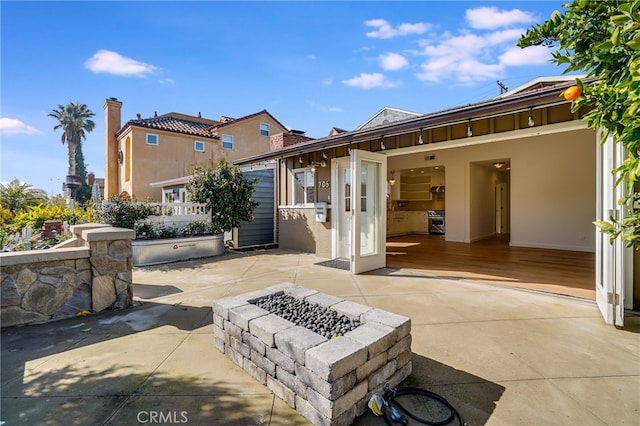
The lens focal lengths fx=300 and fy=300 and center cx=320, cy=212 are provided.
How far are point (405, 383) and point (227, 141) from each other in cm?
1846

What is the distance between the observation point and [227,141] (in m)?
18.7

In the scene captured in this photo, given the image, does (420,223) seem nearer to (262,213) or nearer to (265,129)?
(262,213)

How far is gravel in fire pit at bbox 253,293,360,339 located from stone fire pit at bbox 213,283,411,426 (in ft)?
0.30

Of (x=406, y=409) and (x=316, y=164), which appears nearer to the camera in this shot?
(x=406, y=409)

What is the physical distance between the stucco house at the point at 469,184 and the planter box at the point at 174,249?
217cm

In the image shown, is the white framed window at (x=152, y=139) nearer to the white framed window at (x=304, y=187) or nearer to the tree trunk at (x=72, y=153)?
the white framed window at (x=304, y=187)

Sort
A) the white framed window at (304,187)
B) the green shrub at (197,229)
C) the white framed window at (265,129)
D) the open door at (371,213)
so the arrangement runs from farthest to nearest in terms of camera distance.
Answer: the white framed window at (265,129)
the white framed window at (304,187)
the green shrub at (197,229)
the open door at (371,213)

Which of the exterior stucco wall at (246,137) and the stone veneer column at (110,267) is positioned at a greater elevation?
the exterior stucco wall at (246,137)

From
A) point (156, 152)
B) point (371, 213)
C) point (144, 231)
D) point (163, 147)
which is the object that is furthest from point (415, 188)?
point (156, 152)

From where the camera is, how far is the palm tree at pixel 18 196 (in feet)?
41.5

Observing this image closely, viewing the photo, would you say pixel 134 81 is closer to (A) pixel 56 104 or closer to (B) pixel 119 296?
(B) pixel 119 296

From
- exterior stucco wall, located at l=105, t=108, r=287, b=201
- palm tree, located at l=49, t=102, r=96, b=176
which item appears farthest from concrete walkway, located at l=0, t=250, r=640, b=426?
palm tree, located at l=49, t=102, r=96, b=176

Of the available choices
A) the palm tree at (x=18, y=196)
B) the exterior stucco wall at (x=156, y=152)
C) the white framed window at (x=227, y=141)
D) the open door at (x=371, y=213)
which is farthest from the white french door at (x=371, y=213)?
the palm tree at (x=18, y=196)

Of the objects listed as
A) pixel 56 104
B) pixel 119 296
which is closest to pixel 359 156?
pixel 119 296
